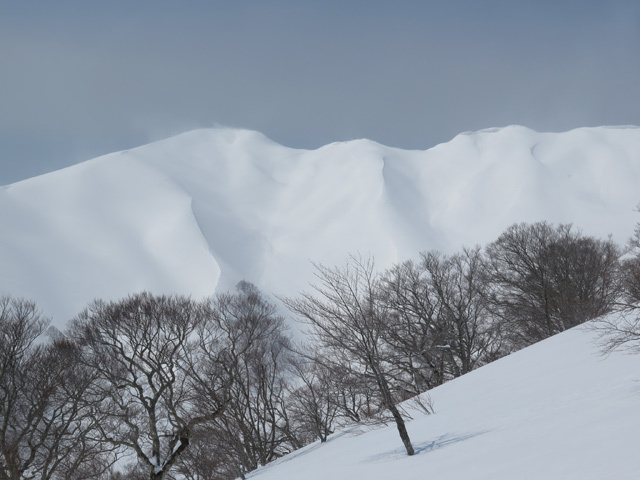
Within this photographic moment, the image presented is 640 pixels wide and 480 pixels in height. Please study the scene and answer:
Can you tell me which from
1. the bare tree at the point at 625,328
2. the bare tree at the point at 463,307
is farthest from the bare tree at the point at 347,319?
the bare tree at the point at 463,307

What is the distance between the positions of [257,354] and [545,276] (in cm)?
2347

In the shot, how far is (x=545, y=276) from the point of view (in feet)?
116

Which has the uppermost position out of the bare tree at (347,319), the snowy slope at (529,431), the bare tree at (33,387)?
the bare tree at (33,387)

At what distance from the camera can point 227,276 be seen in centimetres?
8044

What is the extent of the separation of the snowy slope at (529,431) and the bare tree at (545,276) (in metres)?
20.9

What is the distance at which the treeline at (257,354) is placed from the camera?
10.1 m

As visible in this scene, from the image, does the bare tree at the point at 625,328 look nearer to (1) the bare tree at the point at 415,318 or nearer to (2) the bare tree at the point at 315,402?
(2) the bare tree at the point at 315,402

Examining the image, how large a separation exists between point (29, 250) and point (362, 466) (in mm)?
93818

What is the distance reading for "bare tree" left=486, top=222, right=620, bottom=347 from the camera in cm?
3278

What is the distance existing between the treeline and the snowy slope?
3.49 feet

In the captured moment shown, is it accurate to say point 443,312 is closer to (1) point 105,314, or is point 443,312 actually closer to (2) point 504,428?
(1) point 105,314

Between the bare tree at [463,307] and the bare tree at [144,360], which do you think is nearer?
the bare tree at [144,360]

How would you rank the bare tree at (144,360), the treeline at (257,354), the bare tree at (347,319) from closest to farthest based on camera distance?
the bare tree at (347,319) → the treeline at (257,354) → the bare tree at (144,360)

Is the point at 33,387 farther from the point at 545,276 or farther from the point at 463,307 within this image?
the point at 545,276
